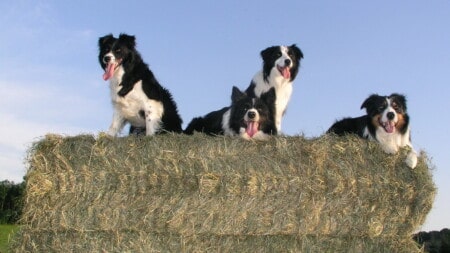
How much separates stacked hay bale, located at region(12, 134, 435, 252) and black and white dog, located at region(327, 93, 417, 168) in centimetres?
12

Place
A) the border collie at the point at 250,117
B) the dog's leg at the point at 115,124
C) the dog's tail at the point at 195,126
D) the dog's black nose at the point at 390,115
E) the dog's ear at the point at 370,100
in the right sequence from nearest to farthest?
1. the dog's black nose at the point at 390,115
2. the dog's ear at the point at 370,100
3. the border collie at the point at 250,117
4. the dog's leg at the point at 115,124
5. the dog's tail at the point at 195,126

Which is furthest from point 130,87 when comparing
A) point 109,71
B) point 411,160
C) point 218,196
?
point 411,160

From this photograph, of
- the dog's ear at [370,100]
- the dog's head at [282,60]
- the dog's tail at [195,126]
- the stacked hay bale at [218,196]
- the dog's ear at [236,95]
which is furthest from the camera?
the dog's tail at [195,126]

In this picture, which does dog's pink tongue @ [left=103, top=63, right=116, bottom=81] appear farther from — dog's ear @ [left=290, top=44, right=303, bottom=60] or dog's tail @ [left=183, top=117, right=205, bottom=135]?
dog's ear @ [left=290, top=44, right=303, bottom=60]

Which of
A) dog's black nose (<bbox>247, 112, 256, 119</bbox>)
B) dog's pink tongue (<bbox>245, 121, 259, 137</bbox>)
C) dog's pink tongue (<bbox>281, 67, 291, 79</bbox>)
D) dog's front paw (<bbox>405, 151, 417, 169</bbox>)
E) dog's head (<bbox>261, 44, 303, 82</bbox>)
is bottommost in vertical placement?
dog's front paw (<bbox>405, 151, 417, 169</bbox>)

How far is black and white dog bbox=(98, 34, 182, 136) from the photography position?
674 centimetres

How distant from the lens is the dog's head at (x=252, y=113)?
606cm

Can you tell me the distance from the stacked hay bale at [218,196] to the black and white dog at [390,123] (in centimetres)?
12

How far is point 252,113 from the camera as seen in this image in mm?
6023

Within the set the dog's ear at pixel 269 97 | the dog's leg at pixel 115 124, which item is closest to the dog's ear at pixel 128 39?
the dog's leg at pixel 115 124

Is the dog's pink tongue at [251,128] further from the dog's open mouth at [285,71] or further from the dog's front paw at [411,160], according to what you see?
the dog's front paw at [411,160]

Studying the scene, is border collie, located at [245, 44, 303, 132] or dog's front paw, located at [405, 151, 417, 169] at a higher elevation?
border collie, located at [245, 44, 303, 132]

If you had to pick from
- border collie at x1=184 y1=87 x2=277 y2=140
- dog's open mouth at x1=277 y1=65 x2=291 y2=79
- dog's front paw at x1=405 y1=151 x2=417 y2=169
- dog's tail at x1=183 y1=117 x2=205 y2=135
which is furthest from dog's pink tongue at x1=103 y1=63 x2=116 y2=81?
dog's front paw at x1=405 y1=151 x2=417 y2=169

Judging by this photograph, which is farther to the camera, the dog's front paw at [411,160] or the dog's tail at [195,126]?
the dog's tail at [195,126]
